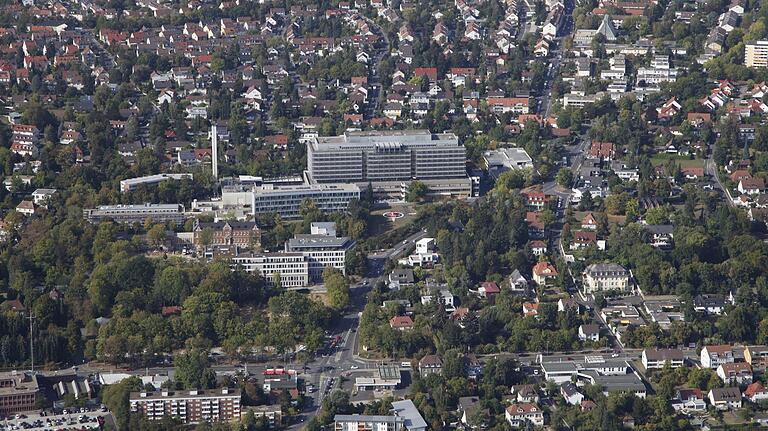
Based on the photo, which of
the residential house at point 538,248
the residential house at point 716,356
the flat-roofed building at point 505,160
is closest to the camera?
the residential house at point 716,356

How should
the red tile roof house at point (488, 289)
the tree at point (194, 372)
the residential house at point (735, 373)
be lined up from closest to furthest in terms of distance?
the tree at point (194, 372) < the residential house at point (735, 373) < the red tile roof house at point (488, 289)

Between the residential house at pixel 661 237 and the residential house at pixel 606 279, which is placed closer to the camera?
the residential house at pixel 606 279

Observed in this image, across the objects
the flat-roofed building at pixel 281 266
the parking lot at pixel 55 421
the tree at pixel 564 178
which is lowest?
the parking lot at pixel 55 421

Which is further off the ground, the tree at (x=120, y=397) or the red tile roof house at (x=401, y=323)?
the red tile roof house at (x=401, y=323)

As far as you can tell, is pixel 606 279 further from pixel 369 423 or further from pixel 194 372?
pixel 194 372

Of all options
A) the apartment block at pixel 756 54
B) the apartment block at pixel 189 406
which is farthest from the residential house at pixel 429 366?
the apartment block at pixel 756 54

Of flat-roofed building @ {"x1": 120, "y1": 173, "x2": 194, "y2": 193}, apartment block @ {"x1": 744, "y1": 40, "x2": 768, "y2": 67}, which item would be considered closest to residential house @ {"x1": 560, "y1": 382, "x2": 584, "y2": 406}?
flat-roofed building @ {"x1": 120, "y1": 173, "x2": 194, "y2": 193}

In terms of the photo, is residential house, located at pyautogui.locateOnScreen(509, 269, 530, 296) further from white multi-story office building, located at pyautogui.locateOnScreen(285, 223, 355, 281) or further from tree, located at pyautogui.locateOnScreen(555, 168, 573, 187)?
tree, located at pyautogui.locateOnScreen(555, 168, 573, 187)

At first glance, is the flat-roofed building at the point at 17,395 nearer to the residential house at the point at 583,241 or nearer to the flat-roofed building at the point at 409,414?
the flat-roofed building at the point at 409,414

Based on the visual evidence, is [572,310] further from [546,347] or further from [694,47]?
[694,47]
